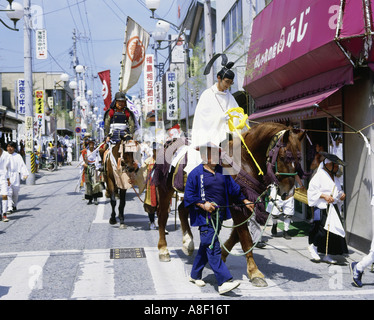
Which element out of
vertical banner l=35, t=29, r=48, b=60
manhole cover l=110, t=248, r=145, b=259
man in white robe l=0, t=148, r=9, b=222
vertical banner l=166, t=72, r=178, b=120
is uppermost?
vertical banner l=35, t=29, r=48, b=60

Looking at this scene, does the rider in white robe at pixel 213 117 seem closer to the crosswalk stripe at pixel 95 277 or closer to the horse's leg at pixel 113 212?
the crosswalk stripe at pixel 95 277

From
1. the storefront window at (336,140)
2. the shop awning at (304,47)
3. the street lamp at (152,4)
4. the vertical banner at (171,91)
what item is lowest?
the storefront window at (336,140)

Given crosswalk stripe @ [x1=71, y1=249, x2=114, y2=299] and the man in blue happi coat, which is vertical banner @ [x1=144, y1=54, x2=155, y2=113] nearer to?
crosswalk stripe @ [x1=71, y1=249, x2=114, y2=299]

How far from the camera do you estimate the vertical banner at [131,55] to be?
11859mm

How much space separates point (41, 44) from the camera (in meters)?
27.1

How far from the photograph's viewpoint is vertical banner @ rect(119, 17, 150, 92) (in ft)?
38.9

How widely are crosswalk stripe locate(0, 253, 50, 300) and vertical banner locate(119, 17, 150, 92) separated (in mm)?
6083

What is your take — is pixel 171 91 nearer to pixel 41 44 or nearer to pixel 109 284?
pixel 41 44

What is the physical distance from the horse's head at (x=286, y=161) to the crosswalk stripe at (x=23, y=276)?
3574 millimetres

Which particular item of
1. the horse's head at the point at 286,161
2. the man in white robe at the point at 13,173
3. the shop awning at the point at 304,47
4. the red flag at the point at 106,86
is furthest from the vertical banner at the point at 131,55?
the horse's head at the point at 286,161

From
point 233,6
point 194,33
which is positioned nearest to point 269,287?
point 233,6

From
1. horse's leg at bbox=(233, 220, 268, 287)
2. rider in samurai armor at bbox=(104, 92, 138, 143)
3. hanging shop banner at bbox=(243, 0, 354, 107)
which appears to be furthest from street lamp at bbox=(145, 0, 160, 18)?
horse's leg at bbox=(233, 220, 268, 287)

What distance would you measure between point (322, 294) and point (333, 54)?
463 cm
